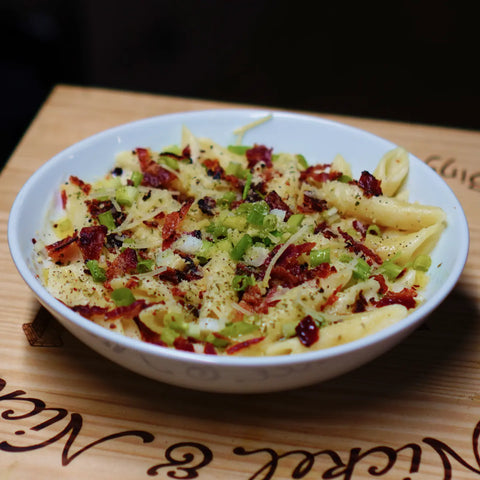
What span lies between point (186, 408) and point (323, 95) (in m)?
4.47

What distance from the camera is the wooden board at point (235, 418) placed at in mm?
1765

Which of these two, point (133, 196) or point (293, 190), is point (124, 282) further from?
point (293, 190)

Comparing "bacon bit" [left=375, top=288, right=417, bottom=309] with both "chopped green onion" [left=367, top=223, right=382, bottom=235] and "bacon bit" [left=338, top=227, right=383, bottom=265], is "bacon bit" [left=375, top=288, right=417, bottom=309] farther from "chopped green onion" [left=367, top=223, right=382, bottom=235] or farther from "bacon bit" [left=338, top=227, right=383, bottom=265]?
"chopped green onion" [left=367, top=223, right=382, bottom=235]

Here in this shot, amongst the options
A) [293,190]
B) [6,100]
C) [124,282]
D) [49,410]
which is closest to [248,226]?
[293,190]

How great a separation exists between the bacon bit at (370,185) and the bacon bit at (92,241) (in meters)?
0.96

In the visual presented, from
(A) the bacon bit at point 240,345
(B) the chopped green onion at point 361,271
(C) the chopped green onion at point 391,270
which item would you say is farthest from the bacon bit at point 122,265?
(C) the chopped green onion at point 391,270

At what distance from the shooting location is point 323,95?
232 inches

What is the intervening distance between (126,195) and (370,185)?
2.98ft

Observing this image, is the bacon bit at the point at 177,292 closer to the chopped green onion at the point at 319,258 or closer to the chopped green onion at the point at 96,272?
the chopped green onion at the point at 96,272

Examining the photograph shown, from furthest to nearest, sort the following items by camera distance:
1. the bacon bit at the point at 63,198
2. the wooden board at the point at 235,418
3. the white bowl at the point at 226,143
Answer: the bacon bit at the point at 63,198 → the wooden board at the point at 235,418 → the white bowl at the point at 226,143

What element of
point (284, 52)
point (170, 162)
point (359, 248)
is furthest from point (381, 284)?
point (284, 52)

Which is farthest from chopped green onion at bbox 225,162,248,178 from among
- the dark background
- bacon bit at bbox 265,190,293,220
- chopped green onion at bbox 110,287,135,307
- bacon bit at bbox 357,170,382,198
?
the dark background

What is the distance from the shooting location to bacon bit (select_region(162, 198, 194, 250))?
2.19m

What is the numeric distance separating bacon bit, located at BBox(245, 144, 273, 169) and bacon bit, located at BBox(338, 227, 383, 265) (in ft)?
1.91
